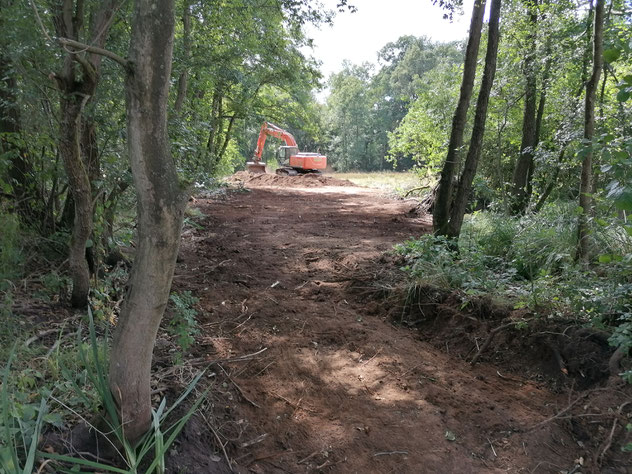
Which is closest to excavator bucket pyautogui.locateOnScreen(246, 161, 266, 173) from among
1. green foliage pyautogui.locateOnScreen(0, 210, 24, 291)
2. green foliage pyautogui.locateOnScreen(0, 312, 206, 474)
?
green foliage pyautogui.locateOnScreen(0, 210, 24, 291)

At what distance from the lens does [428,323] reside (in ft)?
15.9

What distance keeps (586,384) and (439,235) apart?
3.33 meters

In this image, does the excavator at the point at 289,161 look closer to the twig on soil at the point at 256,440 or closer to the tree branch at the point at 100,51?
the twig on soil at the point at 256,440

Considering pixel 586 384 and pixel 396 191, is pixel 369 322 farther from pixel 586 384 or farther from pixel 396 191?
pixel 396 191

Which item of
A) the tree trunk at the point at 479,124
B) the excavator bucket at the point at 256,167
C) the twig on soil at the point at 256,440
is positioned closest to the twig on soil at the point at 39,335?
the twig on soil at the point at 256,440

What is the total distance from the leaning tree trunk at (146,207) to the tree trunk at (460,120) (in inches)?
206

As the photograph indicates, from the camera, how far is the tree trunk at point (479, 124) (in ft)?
19.1

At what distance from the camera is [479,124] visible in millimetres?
6055

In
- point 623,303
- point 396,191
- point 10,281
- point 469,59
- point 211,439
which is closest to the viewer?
point 211,439

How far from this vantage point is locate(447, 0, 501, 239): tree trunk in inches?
229

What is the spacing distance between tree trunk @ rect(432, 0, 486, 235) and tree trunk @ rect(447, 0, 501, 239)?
7.2 inches

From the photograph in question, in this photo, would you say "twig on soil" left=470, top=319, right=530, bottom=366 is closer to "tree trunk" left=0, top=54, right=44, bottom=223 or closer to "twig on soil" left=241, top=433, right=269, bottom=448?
"twig on soil" left=241, top=433, right=269, bottom=448

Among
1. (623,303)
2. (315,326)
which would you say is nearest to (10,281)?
(315,326)

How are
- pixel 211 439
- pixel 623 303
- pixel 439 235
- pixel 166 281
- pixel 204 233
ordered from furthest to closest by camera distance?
1. pixel 204 233
2. pixel 439 235
3. pixel 623 303
4. pixel 211 439
5. pixel 166 281
